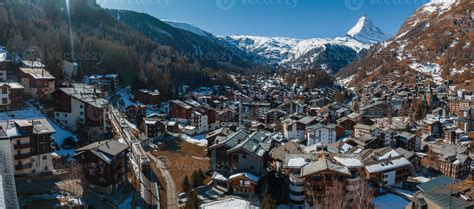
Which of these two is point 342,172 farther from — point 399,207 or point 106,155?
point 106,155

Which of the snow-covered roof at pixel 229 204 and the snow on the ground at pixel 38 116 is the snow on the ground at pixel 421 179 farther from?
the snow on the ground at pixel 38 116

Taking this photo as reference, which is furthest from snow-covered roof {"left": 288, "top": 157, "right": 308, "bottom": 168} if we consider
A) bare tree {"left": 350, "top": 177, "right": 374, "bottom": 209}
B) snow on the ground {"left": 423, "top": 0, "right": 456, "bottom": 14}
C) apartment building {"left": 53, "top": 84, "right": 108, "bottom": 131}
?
snow on the ground {"left": 423, "top": 0, "right": 456, "bottom": 14}

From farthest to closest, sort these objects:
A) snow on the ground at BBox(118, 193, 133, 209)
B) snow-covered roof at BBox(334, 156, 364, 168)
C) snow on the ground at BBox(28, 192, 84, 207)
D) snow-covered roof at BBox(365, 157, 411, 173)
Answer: snow-covered roof at BBox(365, 157, 411, 173) → snow-covered roof at BBox(334, 156, 364, 168) → snow on the ground at BBox(118, 193, 133, 209) → snow on the ground at BBox(28, 192, 84, 207)

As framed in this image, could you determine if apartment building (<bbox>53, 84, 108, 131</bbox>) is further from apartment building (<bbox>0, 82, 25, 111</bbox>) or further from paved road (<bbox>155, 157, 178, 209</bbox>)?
paved road (<bbox>155, 157, 178, 209</bbox>)

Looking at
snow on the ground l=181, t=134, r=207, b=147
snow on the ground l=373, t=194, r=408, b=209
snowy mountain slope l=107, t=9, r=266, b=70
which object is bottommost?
snow on the ground l=373, t=194, r=408, b=209

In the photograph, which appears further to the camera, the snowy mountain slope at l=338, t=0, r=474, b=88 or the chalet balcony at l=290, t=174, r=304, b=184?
the snowy mountain slope at l=338, t=0, r=474, b=88

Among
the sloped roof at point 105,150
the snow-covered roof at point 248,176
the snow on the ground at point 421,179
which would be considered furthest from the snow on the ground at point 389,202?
the sloped roof at point 105,150

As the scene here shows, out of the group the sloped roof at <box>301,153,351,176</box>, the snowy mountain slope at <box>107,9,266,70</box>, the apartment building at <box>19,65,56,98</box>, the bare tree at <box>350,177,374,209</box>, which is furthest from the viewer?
the snowy mountain slope at <box>107,9,266,70</box>
